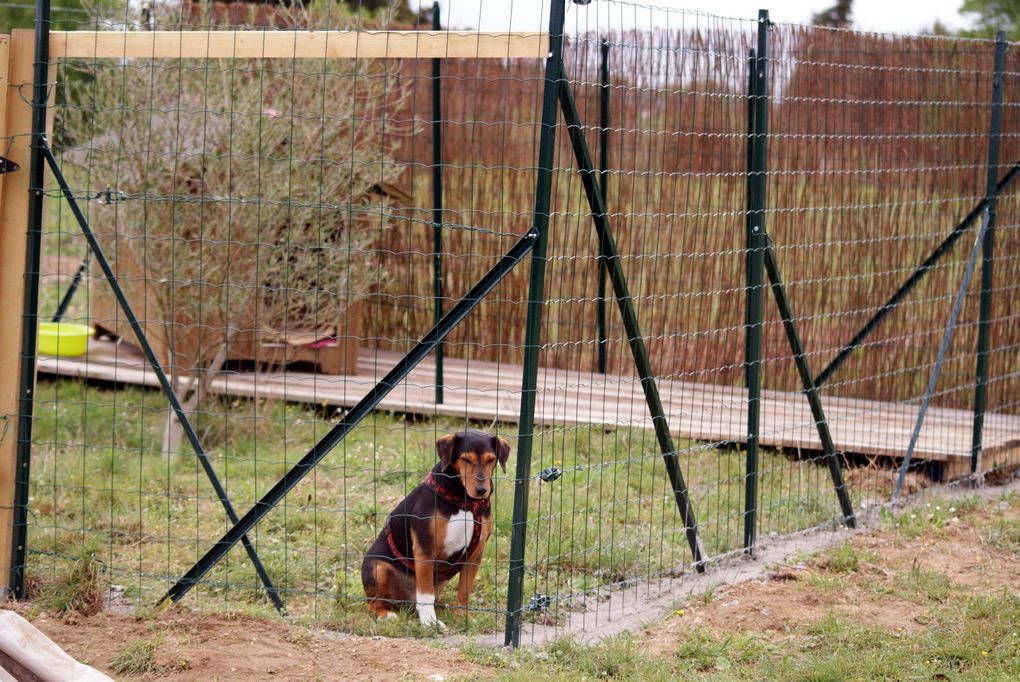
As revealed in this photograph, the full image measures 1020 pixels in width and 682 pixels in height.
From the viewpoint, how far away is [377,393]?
176 inches

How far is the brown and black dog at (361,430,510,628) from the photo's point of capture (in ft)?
14.6

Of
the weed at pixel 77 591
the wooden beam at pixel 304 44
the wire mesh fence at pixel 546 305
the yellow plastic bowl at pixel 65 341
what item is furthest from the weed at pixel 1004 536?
the yellow plastic bowl at pixel 65 341

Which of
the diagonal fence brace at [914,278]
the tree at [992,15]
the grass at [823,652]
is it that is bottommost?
the grass at [823,652]

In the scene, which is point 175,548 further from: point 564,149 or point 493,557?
point 564,149

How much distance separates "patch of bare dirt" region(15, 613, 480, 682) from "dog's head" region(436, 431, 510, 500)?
2.10 ft

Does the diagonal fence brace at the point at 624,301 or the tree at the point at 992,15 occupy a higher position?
the tree at the point at 992,15

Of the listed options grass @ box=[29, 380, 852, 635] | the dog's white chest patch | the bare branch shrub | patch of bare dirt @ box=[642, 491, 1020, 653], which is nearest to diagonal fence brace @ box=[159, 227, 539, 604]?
grass @ box=[29, 380, 852, 635]

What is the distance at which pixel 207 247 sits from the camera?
24.2 ft

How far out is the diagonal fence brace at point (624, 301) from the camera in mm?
4438

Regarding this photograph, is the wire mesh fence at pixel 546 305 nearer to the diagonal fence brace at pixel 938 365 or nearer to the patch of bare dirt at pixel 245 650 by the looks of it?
the diagonal fence brace at pixel 938 365

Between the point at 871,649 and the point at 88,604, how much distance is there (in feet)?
10.6

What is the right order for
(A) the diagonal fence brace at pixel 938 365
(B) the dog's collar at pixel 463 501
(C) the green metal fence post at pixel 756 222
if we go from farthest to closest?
(A) the diagonal fence brace at pixel 938 365 < (C) the green metal fence post at pixel 756 222 < (B) the dog's collar at pixel 463 501

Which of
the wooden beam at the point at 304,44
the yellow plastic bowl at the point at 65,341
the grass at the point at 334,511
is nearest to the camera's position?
the wooden beam at the point at 304,44

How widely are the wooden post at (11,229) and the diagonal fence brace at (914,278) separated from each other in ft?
13.8
